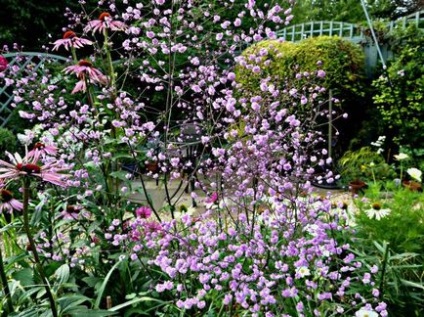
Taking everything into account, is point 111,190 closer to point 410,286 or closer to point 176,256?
point 176,256

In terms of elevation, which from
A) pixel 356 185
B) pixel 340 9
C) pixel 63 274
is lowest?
pixel 356 185

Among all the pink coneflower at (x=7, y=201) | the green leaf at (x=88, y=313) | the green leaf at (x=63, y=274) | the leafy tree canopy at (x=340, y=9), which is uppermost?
the leafy tree canopy at (x=340, y=9)

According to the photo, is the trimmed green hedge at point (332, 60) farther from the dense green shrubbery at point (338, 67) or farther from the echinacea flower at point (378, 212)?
the echinacea flower at point (378, 212)

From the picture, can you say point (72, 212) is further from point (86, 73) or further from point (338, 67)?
point (338, 67)

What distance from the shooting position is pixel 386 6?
33.2 ft

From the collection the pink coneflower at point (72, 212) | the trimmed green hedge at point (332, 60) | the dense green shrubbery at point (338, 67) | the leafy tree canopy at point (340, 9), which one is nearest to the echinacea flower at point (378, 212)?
the pink coneflower at point (72, 212)

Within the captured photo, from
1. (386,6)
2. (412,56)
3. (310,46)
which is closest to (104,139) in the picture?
(310,46)

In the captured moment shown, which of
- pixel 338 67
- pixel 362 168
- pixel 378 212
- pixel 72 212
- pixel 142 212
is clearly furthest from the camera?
pixel 338 67

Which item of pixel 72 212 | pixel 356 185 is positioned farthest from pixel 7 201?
pixel 356 185

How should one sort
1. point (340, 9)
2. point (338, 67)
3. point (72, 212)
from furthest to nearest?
point (340, 9) < point (338, 67) < point (72, 212)

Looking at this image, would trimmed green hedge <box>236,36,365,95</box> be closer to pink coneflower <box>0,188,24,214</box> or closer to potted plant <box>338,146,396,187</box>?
potted plant <box>338,146,396,187</box>

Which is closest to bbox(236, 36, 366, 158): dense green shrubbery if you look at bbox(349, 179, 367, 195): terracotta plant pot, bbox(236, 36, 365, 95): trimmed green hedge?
bbox(236, 36, 365, 95): trimmed green hedge

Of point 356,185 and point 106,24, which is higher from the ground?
point 106,24

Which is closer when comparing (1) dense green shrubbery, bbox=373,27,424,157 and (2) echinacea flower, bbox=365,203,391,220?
(2) echinacea flower, bbox=365,203,391,220
